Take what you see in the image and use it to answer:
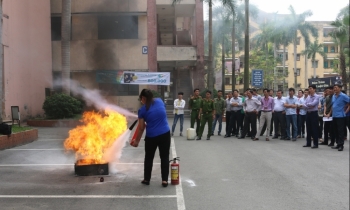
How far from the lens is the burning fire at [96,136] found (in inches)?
296

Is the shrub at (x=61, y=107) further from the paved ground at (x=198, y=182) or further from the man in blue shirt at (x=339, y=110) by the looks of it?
the man in blue shirt at (x=339, y=110)

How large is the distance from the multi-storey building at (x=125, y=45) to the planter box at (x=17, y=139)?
16.7 ft

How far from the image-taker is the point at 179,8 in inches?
1136

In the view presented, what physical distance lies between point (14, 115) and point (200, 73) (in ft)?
49.6

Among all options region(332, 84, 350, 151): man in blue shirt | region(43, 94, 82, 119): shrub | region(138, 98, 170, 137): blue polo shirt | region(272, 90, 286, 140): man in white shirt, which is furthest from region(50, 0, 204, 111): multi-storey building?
region(138, 98, 170, 137): blue polo shirt

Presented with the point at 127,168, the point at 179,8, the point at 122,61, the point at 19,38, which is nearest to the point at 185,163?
the point at 127,168

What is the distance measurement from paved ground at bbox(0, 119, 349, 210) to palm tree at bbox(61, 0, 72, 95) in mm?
10029

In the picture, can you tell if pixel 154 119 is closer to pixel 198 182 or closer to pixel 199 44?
pixel 198 182

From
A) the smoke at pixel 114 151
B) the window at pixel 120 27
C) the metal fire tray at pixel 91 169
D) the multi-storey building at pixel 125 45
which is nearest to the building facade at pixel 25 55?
the multi-storey building at pixel 125 45

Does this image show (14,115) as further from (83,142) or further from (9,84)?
(83,142)

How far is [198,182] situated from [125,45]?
67.7ft

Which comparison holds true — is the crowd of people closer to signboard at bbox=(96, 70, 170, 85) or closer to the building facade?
the building facade

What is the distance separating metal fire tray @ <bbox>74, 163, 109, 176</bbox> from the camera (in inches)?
285

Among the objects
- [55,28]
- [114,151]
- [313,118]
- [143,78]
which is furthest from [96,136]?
[55,28]
